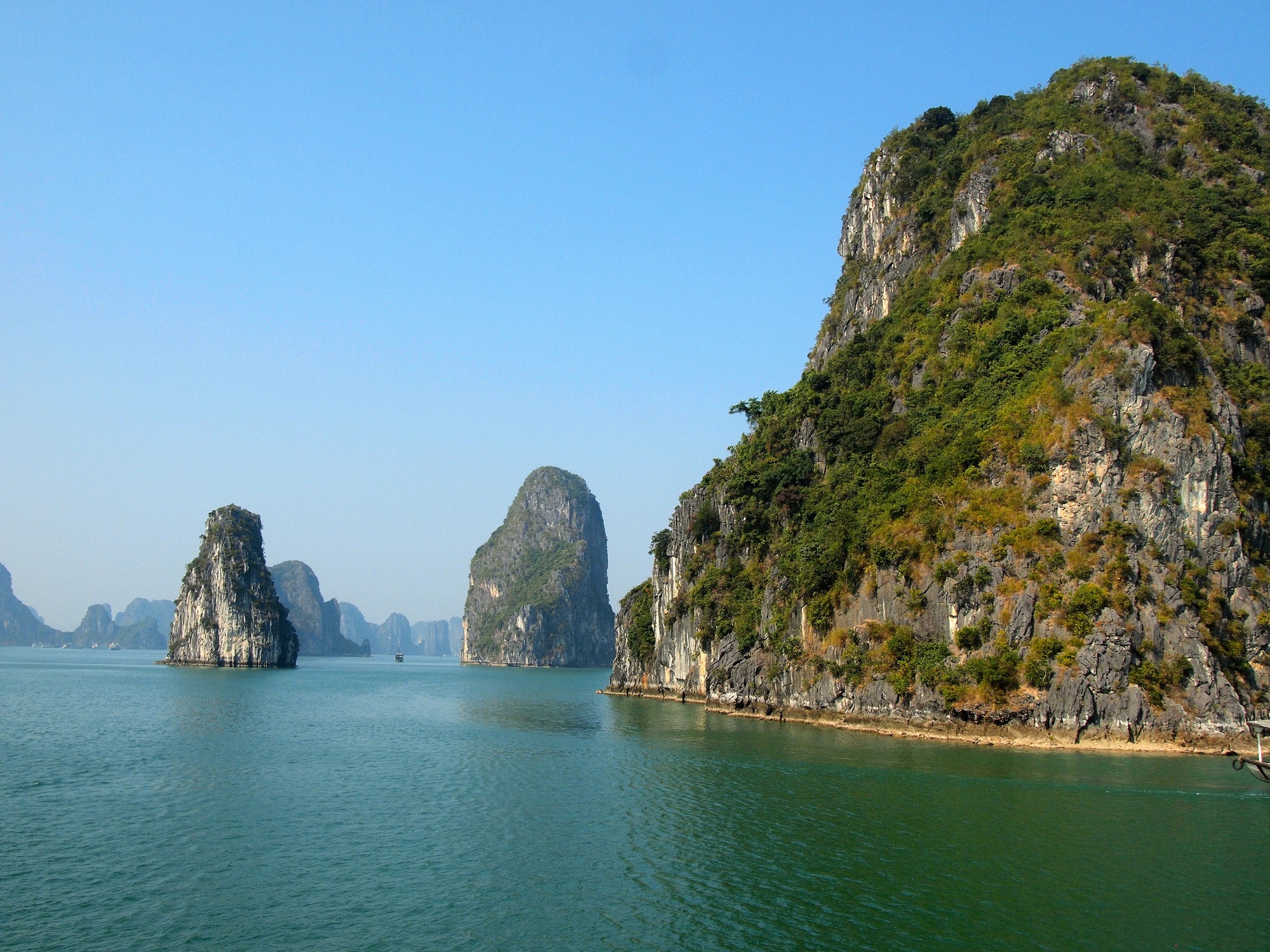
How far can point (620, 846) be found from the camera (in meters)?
25.3

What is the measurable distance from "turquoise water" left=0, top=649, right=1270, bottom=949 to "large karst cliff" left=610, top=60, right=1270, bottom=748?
16.3 ft

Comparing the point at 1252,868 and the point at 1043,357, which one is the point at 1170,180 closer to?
the point at 1043,357

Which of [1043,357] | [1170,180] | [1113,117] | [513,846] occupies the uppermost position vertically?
[1113,117]

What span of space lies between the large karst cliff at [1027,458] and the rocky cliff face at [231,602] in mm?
79694

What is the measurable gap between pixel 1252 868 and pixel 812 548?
118 ft

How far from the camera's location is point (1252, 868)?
22609 mm

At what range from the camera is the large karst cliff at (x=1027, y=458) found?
4162 cm

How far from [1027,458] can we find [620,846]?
3091 cm

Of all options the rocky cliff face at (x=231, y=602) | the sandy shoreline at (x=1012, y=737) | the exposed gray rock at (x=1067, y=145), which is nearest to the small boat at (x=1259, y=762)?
the sandy shoreline at (x=1012, y=737)

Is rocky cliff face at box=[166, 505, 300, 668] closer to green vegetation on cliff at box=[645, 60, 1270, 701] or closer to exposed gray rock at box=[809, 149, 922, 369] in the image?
green vegetation on cliff at box=[645, 60, 1270, 701]

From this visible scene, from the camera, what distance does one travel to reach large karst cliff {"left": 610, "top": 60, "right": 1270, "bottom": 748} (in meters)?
41.6

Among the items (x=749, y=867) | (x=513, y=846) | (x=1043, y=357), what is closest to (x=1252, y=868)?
(x=749, y=867)

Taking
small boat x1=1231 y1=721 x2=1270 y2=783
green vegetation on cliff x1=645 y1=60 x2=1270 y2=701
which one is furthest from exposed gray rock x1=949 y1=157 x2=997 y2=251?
small boat x1=1231 y1=721 x2=1270 y2=783

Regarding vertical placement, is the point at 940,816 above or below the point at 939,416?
below
